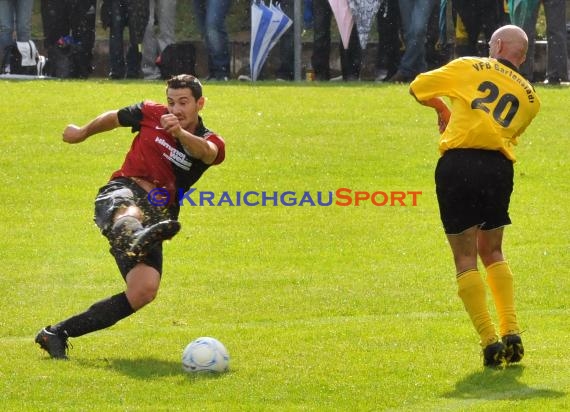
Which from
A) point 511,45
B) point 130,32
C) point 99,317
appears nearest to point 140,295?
point 99,317

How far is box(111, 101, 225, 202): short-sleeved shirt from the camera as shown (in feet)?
33.1

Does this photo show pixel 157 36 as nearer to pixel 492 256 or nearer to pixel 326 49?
pixel 326 49

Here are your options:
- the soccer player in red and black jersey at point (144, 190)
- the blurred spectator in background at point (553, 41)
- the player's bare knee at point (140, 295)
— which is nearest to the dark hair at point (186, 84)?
the soccer player in red and black jersey at point (144, 190)

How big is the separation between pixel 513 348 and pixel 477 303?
1.24 ft

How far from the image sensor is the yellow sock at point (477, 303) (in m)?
9.48

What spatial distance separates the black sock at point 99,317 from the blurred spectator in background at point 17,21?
13.7m

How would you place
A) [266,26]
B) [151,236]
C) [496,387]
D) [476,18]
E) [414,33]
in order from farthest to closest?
[476,18]
[266,26]
[414,33]
[151,236]
[496,387]

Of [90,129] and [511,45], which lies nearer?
[511,45]

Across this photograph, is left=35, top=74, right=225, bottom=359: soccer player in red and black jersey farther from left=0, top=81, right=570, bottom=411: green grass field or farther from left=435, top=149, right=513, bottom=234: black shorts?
left=435, top=149, right=513, bottom=234: black shorts

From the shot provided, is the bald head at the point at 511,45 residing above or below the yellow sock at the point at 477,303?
above

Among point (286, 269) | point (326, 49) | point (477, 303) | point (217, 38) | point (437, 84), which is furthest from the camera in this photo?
point (326, 49)

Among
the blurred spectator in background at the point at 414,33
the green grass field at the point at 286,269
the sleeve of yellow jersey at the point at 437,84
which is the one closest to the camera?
the green grass field at the point at 286,269

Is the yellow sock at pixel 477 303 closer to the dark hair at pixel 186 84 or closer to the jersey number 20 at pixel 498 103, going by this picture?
the jersey number 20 at pixel 498 103

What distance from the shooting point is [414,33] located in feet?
70.8
